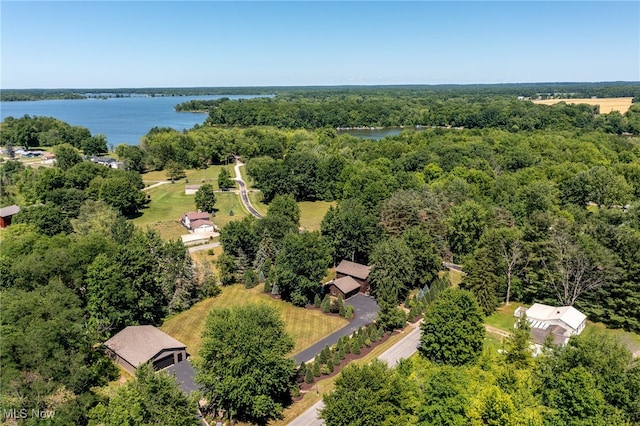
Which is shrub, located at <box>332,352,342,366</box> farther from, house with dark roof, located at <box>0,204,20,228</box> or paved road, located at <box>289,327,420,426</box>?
house with dark roof, located at <box>0,204,20,228</box>

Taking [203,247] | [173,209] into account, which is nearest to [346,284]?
[203,247]

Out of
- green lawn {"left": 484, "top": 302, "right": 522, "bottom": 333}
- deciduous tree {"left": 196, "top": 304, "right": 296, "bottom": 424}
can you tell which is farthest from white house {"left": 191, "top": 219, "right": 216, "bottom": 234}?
green lawn {"left": 484, "top": 302, "right": 522, "bottom": 333}

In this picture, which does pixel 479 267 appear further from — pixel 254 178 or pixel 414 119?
pixel 414 119

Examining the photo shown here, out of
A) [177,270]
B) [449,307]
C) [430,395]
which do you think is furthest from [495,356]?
[177,270]

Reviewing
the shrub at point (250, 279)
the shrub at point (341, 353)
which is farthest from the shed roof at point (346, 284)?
the shrub at point (341, 353)

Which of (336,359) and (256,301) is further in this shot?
(256,301)

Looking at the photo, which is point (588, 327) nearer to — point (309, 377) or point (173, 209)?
point (309, 377)
